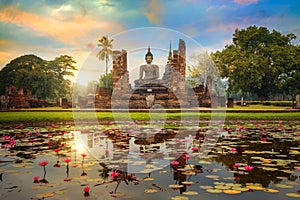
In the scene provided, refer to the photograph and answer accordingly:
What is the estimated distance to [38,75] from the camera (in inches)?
1325

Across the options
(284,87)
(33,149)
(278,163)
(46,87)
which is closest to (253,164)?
(278,163)

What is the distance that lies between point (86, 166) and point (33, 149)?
1.93 metres

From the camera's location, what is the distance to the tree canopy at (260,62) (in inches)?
1174

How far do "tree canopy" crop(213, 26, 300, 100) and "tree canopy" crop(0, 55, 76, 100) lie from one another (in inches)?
754

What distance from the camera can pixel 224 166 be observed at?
4074mm

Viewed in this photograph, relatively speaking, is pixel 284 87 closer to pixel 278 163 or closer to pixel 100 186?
pixel 278 163

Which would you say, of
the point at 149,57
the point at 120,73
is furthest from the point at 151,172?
the point at 149,57

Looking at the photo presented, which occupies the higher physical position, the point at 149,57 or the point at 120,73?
the point at 149,57

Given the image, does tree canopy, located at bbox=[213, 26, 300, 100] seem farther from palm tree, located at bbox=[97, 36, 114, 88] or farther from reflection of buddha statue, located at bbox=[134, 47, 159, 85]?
palm tree, located at bbox=[97, 36, 114, 88]

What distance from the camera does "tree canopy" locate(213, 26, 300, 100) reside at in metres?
29.8

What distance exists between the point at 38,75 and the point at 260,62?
24.4m

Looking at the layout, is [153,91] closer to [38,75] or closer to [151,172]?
[38,75]

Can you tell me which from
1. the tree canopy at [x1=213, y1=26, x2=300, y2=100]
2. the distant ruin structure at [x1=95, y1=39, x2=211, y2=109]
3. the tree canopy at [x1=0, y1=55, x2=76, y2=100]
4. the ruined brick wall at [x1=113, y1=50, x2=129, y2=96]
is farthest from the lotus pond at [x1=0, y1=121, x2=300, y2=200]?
the tree canopy at [x1=0, y1=55, x2=76, y2=100]

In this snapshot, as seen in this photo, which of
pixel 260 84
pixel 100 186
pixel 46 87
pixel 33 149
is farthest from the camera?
pixel 46 87
